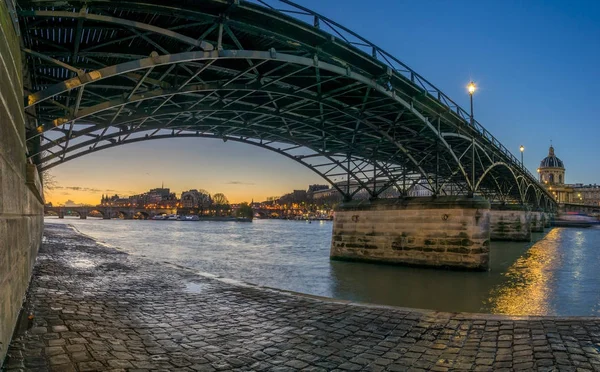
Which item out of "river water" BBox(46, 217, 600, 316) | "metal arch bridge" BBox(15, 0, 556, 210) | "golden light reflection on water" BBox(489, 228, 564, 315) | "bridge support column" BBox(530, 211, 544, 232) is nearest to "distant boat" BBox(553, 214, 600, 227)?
"bridge support column" BBox(530, 211, 544, 232)

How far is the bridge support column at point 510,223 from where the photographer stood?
2029 inches

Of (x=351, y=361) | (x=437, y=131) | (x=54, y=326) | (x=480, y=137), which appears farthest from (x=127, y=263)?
(x=480, y=137)

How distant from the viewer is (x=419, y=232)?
24.3 m

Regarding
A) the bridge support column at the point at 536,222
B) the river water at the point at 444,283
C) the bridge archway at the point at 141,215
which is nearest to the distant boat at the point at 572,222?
the bridge support column at the point at 536,222

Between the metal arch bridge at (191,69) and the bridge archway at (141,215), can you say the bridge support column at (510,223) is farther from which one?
the bridge archway at (141,215)

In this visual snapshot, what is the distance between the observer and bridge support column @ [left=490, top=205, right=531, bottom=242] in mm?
51531

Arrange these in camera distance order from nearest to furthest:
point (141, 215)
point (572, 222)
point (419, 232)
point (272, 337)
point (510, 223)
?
point (272, 337), point (419, 232), point (510, 223), point (572, 222), point (141, 215)

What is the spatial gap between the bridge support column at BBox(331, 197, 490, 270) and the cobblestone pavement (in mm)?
15778

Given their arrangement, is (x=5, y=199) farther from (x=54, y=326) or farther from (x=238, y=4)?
(x=238, y=4)

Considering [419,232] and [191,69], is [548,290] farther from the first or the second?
[191,69]

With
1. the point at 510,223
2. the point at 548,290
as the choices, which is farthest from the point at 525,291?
the point at 510,223

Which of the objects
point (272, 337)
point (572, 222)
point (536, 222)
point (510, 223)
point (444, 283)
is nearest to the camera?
point (272, 337)

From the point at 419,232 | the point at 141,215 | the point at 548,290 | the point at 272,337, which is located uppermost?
the point at 419,232

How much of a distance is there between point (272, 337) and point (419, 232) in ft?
62.8
